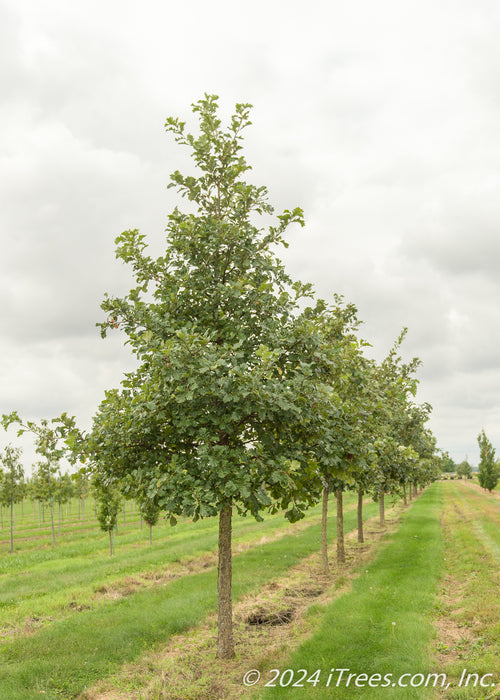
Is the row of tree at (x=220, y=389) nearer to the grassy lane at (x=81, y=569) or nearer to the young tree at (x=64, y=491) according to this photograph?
the grassy lane at (x=81, y=569)

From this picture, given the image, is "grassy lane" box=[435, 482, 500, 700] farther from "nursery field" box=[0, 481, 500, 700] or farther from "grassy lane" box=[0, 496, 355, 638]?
"grassy lane" box=[0, 496, 355, 638]

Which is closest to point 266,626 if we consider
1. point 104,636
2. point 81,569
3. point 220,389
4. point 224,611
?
point 224,611

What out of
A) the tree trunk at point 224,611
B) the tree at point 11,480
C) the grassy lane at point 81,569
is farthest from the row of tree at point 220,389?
the tree at point 11,480

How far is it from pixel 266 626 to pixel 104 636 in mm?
3851

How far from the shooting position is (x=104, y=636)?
1080 centimetres

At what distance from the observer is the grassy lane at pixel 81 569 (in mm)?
14031

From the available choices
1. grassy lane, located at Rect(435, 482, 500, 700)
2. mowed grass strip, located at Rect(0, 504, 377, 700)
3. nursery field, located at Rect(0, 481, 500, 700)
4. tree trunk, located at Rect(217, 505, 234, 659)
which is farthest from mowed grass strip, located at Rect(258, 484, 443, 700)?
mowed grass strip, located at Rect(0, 504, 377, 700)

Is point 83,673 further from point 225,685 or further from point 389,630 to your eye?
point 389,630

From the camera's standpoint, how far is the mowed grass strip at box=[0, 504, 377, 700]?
8.51m

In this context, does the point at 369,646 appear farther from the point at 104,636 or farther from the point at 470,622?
the point at 104,636

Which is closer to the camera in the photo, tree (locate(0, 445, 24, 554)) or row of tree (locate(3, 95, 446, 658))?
row of tree (locate(3, 95, 446, 658))

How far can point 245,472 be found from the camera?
7.71m

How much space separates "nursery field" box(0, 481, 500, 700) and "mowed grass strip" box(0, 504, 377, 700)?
0.04 metres

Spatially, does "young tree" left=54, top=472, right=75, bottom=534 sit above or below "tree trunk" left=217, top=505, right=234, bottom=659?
below
